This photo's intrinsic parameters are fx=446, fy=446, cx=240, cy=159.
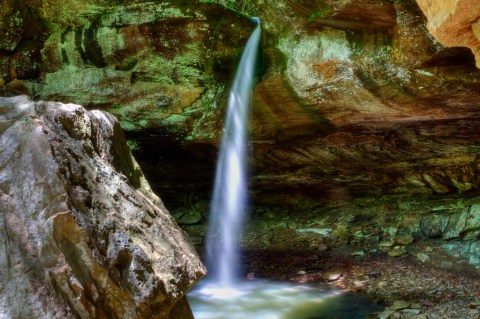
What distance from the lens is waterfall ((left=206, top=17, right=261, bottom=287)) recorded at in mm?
7180

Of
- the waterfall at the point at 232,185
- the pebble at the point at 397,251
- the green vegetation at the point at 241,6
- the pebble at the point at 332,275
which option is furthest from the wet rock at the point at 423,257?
the green vegetation at the point at 241,6

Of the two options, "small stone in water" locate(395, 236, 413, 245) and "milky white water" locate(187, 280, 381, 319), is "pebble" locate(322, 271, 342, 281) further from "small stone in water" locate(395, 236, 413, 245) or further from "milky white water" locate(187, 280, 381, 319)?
"small stone in water" locate(395, 236, 413, 245)

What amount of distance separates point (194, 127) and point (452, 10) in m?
5.29

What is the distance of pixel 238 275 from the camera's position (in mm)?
7293

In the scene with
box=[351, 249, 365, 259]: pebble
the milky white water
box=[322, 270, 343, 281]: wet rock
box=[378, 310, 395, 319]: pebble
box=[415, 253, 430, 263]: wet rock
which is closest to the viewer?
box=[378, 310, 395, 319]: pebble

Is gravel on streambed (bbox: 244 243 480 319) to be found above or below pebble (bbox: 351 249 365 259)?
below

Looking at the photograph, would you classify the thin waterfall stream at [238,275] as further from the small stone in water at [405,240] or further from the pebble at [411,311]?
the small stone in water at [405,240]

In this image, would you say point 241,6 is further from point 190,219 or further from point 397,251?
point 190,219

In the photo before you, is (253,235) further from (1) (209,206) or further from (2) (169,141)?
(2) (169,141)

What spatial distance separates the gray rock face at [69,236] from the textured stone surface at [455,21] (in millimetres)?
2642

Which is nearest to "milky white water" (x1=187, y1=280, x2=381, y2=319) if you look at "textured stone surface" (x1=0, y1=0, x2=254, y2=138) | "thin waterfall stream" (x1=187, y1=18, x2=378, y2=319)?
"thin waterfall stream" (x1=187, y1=18, x2=378, y2=319)

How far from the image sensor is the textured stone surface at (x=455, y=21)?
10.6ft

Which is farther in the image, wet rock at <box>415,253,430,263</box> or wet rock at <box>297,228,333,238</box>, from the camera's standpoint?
wet rock at <box>297,228,333,238</box>

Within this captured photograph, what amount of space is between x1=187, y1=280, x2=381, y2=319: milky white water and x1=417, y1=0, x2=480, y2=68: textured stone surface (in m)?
3.19
